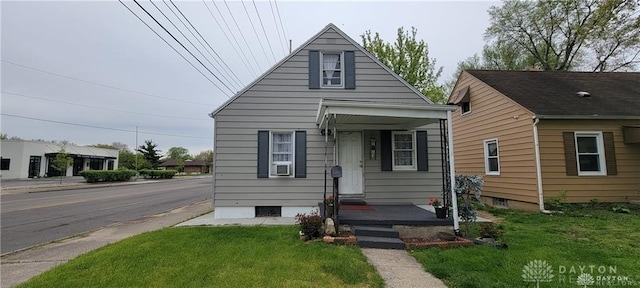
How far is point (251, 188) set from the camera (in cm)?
802

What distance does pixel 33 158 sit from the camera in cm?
3228

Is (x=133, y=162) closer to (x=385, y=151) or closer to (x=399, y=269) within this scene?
(x=385, y=151)

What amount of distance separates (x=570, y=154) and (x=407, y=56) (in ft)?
32.7

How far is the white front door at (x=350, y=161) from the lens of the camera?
8.26 m

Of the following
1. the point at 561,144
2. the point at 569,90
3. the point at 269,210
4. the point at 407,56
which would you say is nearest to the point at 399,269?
the point at 269,210

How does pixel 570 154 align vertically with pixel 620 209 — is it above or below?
above

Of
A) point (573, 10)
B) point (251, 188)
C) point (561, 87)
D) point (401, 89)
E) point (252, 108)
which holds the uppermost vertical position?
point (573, 10)

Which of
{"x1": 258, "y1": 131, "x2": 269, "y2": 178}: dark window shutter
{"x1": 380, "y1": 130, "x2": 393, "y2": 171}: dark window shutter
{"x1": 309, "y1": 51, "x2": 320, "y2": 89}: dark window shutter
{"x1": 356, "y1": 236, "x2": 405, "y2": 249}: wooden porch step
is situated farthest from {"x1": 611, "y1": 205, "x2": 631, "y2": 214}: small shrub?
{"x1": 258, "y1": 131, "x2": 269, "y2": 178}: dark window shutter

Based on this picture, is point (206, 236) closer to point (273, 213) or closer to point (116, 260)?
point (116, 260)

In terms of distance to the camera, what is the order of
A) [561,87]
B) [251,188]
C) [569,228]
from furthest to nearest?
1. [561,87]
2. [251,188]
3. [569,228]

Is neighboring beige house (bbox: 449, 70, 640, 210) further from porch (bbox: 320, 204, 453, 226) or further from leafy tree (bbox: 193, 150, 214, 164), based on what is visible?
leafy tree (bbox: 193, 150, 214, 164)

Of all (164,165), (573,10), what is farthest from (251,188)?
(164,165)

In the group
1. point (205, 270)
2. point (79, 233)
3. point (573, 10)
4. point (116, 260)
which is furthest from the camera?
point (573, 10)

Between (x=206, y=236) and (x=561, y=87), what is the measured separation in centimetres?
1301
